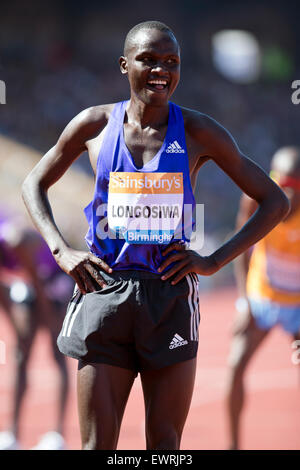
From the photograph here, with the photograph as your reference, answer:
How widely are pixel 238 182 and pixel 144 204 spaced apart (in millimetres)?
451

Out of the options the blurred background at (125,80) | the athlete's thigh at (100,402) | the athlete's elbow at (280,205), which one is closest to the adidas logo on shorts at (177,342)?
the athlete's thigh at (100,402)

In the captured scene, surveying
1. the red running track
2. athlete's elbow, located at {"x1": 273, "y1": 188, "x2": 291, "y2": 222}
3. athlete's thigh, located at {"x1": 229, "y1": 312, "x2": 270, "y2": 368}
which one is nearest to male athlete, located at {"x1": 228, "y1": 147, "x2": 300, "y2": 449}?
athlete's thigh, located at {"x1": 229, "y1": 312, "x2": 270, "y2": 368}

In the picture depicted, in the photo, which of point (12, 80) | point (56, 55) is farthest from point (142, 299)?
point (56, 55)

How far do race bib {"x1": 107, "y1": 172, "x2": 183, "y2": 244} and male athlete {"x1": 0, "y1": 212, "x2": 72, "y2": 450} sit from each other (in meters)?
2.57

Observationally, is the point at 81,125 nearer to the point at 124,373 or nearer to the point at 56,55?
the point at 124,373

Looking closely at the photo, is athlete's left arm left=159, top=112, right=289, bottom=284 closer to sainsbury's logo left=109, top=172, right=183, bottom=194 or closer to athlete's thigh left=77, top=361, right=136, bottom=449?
sainsbury's logo left=109, top=172, right=183, bottom=194

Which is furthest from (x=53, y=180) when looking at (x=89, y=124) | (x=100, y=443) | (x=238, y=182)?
(x=100, y=443)

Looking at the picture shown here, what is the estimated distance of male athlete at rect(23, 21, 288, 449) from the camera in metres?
2.71

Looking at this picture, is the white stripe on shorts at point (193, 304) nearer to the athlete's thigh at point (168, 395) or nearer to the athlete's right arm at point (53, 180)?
the athlete's thigh at point (168, 395)

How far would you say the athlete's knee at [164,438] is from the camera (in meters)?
2.72

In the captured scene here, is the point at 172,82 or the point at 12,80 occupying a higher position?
the point at 12,80

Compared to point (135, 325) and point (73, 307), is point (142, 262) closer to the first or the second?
point (135, 325)

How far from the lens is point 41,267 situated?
5754mm

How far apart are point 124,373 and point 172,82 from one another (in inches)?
45.6
